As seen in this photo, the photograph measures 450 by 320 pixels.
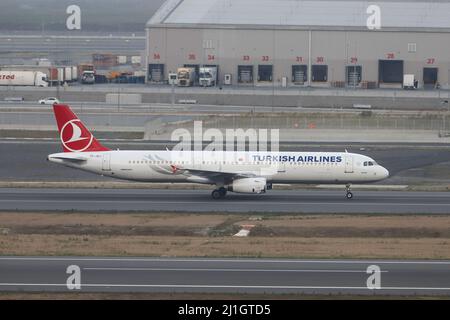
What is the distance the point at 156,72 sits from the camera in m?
140

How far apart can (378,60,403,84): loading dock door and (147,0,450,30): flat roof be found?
5122 millimetres

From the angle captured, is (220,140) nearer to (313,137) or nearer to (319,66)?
(313,137)

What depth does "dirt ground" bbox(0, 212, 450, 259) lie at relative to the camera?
40375 millimetres

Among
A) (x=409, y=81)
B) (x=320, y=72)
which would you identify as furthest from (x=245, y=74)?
(x=409, y=81)

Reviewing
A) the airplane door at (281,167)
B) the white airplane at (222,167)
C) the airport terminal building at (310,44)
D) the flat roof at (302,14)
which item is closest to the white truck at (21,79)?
the airport terminal building at (310,44)

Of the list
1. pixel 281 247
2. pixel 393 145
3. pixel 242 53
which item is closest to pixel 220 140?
pixel 393 145

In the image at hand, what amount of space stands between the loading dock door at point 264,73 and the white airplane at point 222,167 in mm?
76356

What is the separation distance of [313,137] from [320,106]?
27148mm

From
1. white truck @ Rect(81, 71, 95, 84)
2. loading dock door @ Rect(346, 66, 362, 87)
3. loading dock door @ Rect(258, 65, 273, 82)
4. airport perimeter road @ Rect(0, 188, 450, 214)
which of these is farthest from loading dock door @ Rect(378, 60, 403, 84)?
airport perimeter road @ Rect(0, 188, 450, 214)

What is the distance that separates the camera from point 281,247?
41.7 metres

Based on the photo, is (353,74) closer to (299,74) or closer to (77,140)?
(299,74)

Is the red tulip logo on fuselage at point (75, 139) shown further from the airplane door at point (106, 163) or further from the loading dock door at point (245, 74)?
the loading dock door at point (245, 74)

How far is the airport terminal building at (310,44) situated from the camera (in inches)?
5217

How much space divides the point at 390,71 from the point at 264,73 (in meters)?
18.1
